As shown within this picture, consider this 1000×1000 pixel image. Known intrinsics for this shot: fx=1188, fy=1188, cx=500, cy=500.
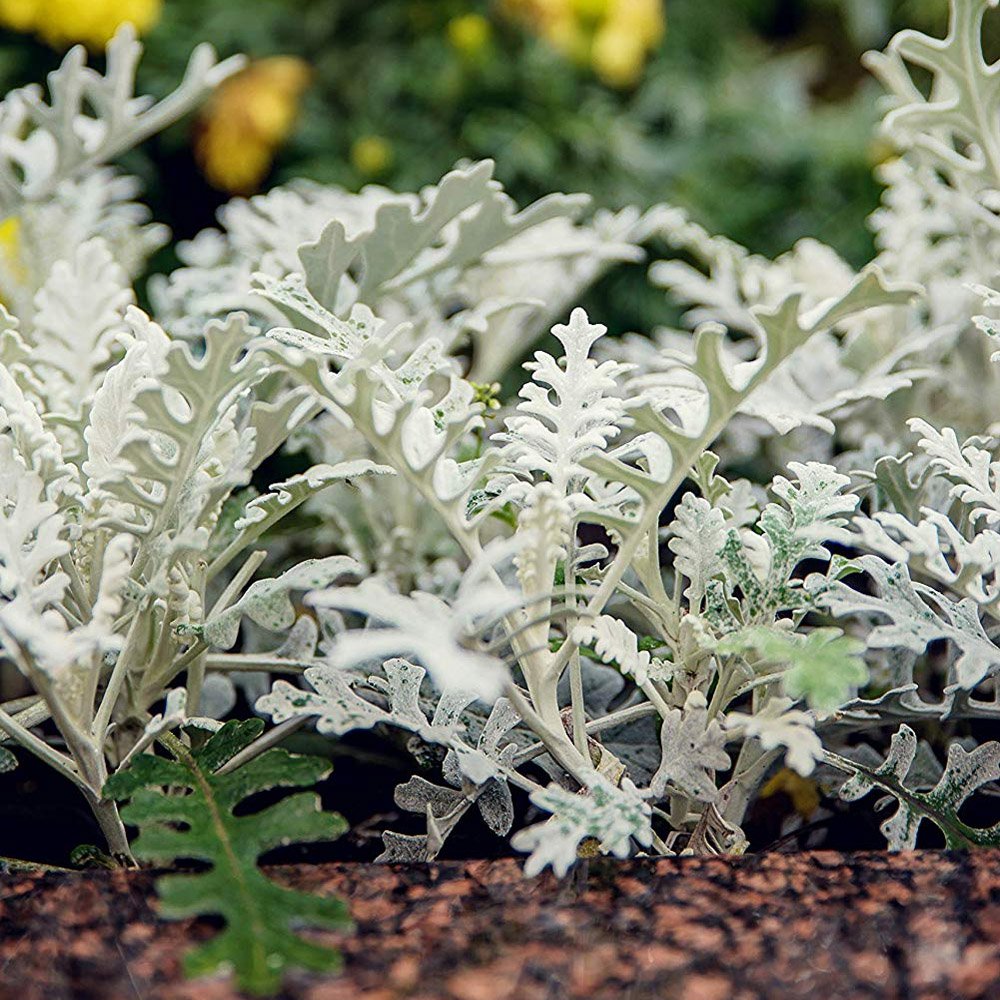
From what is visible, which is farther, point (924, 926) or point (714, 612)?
point (714, 612)

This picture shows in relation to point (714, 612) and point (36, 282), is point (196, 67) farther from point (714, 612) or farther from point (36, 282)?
point (714, 612)

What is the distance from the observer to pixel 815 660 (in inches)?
19.4

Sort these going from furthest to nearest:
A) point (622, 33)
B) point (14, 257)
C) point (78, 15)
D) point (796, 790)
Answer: point (622, 33)
point (78, 15)
point (14, 257)
point (796, 790)

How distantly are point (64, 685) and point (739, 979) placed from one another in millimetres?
336

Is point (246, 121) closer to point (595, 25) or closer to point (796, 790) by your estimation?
point (595, 25)

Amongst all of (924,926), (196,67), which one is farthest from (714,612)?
(196,67)

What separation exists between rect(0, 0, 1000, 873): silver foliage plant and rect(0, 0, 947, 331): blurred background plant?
953 millimetres

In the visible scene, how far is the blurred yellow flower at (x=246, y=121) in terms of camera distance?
182 centimetres

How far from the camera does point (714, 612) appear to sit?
60cm

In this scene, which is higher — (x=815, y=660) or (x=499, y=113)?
(x=499, y=113)

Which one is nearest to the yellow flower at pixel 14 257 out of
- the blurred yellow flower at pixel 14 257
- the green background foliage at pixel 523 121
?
the blurred yellow flower at pixel 14 257

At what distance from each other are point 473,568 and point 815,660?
0.48 ft

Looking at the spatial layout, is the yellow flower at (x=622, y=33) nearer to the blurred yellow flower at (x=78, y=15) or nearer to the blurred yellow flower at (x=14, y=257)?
the blurred yellow flower at (x=78, y=15)

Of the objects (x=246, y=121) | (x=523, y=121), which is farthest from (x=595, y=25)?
(x=246, y=121)
